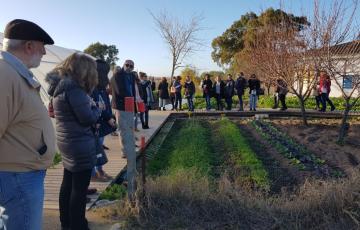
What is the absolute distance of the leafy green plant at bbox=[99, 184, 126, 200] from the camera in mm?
5477

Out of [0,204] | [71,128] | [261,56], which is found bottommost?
[0,204]

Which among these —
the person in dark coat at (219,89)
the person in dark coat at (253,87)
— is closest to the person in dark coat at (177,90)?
the person in dark coat at (219,89)

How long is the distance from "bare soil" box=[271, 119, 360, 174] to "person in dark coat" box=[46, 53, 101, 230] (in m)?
4.82

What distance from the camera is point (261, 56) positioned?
1441cm

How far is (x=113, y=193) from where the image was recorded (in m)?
5.67

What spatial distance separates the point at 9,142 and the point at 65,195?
6.36 feet

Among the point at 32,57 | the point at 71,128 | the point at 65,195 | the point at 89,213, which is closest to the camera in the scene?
the point at 32,57

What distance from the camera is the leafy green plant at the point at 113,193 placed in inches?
216

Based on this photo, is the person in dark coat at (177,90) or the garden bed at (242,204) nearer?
the garden bed at (242,204)

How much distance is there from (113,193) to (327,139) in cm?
787

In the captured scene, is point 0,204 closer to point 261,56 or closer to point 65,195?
point 65,195

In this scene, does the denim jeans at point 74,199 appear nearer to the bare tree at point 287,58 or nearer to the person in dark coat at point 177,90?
the bare tree at point 287,58

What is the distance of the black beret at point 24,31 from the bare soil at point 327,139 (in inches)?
232

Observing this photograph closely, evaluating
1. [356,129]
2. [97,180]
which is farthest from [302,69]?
[97,180]
